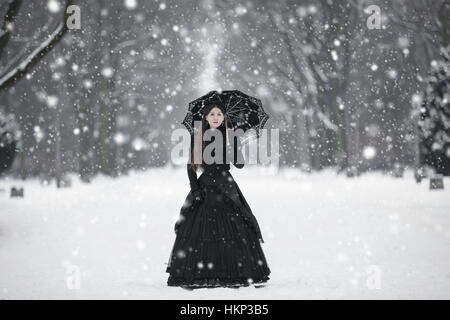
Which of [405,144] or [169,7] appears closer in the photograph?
[169,7]

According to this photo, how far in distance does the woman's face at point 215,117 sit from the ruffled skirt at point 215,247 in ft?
2.54

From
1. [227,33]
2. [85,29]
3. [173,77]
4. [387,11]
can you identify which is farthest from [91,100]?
[387,11]

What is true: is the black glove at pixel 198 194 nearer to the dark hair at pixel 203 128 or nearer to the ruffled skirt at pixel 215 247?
the ruffled skirt at pixel 215 247

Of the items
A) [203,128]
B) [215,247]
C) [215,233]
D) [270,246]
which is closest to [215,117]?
[203,128]

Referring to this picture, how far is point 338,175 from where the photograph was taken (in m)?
26.6

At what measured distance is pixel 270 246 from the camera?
31.1 feet

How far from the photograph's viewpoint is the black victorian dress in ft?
19.9

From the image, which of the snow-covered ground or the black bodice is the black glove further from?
the snow-covered ground

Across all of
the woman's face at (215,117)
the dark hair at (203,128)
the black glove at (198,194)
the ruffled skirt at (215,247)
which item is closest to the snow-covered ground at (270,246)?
the ruffled skirt at (215,247)

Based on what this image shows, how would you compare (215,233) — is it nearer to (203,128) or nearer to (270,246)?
(203,128)

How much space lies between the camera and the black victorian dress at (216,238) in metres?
6.07

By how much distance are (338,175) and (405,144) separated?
908 centimetres

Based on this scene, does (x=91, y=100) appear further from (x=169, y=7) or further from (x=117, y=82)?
(x=169, y=7)
